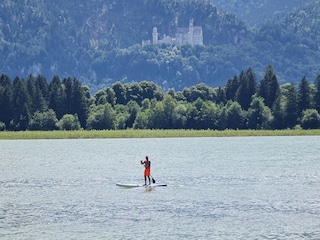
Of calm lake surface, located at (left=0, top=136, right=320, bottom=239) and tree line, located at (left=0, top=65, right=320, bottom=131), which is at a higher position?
tree line, located at (left=0, top=65, right=320, bottom=131)

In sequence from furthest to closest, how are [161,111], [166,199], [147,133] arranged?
[161,111] < [147,133] < [166,199]

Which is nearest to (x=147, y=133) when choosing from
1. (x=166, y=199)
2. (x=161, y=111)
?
(x=161, y=111)

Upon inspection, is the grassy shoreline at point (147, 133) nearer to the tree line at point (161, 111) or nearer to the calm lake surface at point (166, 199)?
the tree line at point (161, 111)

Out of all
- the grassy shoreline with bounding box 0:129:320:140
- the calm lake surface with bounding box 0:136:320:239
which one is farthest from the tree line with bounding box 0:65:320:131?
the calm lake surface with bounding box 0:136:320:239

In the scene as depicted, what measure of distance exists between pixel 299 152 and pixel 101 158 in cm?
2442

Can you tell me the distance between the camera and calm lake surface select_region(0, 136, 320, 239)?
48.0 meters

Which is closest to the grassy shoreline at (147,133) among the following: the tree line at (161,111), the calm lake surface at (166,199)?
the tree line at (161,111)

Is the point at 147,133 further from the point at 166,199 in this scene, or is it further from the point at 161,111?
the point at 166,199

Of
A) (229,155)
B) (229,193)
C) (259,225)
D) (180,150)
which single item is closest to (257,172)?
(229,193)

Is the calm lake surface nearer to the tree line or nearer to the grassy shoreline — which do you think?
the grassy shoreline

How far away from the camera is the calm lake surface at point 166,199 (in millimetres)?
48000

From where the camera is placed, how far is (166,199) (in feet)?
201

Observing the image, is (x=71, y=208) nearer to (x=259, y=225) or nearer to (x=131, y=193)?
(x=131, y=193)

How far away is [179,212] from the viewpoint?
54250 mm
